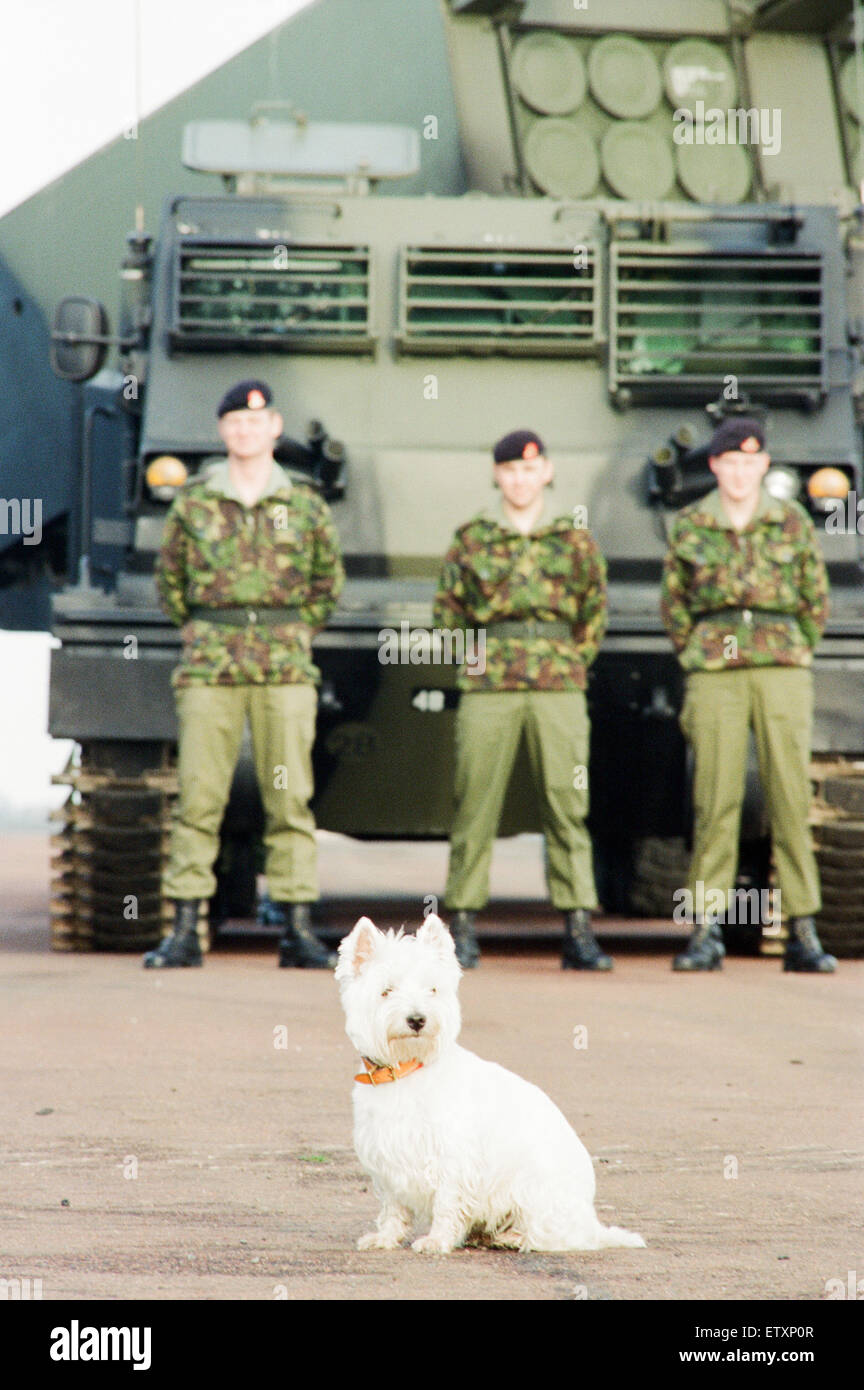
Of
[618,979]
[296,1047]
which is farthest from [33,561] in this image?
[296,1047]

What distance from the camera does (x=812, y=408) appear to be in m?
8.84

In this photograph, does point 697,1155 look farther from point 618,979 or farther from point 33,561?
point 33,561

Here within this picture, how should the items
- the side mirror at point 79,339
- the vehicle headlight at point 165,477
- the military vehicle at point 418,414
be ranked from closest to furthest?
1. the military vehicle at point 418,414
2. the vehicle headlight at point 165,477
3. the side mirror at point 79,339

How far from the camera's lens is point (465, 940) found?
26.5 ft

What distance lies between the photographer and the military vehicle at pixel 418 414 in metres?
8.37

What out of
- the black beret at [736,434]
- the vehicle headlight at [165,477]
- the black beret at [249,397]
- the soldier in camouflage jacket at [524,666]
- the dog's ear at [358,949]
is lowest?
the dog's ear at [358,949]

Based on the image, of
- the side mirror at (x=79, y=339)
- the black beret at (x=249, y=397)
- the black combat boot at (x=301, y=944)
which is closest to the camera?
the black beret at (x=249, y=397)

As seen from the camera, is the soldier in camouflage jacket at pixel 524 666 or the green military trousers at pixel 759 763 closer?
the soldier in camouflage jacket at pixel 524 666

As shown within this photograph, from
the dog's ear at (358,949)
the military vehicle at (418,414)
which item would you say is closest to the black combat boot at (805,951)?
the military vehicle at (418,414)

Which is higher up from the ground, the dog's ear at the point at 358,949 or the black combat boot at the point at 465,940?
the dog's ear at the point at 358,949

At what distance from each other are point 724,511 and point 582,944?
1640mm

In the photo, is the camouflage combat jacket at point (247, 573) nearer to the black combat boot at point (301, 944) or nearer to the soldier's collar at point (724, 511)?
the black combat boot at point (301, 944)

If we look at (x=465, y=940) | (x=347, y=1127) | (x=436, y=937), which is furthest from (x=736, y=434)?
(x=436, y=937)
